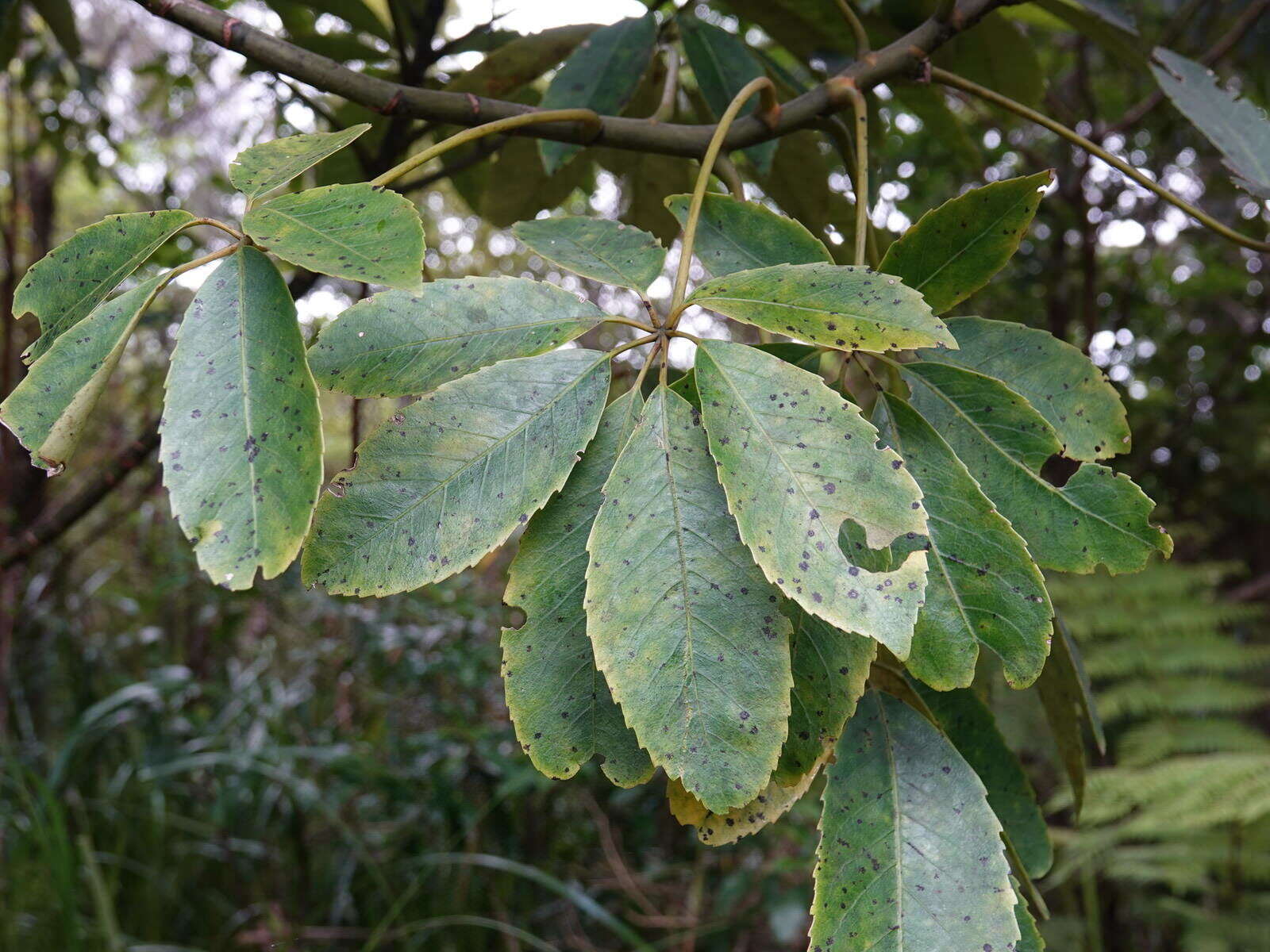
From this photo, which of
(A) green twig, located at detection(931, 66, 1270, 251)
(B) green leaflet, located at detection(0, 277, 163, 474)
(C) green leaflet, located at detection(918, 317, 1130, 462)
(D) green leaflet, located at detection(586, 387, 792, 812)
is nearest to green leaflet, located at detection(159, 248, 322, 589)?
(B) green leaflet, located at detection(0, 277, 163, 474)

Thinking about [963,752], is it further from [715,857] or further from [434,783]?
[715,857]

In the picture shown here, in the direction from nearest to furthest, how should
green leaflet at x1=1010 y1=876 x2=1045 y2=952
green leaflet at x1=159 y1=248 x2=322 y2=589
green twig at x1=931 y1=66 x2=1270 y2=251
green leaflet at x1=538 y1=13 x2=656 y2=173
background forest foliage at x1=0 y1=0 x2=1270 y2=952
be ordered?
green leaflet at x1=159 y1=248 x2=322 y2=589, green leaflet at x1=1010 y1=876 x2=1045 y2=952, green twig at x1=931 y1=66 x2=1270 y2=251, green leaflet at x1=538 y1=13 x2=656 y2=173, background forest foliage at x1=0 y1=0 x2=1270 y2=952

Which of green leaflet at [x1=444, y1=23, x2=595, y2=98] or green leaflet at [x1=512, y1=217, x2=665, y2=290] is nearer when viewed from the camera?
green leaflet at [x1=512, y1=217, x2=665, y2=290]

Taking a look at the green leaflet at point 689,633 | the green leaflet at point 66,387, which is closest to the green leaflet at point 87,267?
the green leaflet at point 66,387

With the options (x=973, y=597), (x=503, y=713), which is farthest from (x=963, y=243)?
(x=503, y=713)

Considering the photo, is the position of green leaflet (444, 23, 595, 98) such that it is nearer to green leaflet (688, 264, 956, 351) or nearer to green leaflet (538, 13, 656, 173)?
green leaflet (538, 13, 656, 173)

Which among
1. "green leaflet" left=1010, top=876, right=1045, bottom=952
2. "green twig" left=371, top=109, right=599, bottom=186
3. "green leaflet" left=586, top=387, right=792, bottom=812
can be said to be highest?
"green twig" left=371, top=109, right=599, bottom=186

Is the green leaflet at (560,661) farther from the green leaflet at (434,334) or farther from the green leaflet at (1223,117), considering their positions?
the green leaflet at (1223,117)
